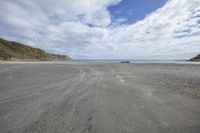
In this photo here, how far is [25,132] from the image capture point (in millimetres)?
2697

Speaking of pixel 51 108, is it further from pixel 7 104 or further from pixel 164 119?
pixel 164 119

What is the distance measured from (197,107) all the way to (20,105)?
6.22 meters

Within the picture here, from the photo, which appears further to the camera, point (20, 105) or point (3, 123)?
point (20, 105)

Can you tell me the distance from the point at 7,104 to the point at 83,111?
9.43 feet

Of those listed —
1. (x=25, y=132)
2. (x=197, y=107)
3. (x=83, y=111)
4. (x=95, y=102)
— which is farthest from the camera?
(x=95, y=102)

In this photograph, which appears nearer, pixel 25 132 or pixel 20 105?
pixel 25 132

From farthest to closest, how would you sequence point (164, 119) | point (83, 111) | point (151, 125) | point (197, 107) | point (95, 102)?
point (95, 102) → point (197, 107) → point (83, 111) → point (164, 119) → point (151, 125)

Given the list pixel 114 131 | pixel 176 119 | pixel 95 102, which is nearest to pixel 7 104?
pixel 95 102

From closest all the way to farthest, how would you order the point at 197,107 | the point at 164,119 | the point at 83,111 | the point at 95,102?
the point at 164,119
the point at 83,111
the point at 197,107
the point at 95,102

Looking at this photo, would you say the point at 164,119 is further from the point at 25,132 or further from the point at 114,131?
the point at 25,132

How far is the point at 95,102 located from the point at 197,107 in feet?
11.8

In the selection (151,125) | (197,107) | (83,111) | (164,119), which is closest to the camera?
(151,125)

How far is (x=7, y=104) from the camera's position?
436 cm

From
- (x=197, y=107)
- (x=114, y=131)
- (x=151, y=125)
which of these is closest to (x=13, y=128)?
(x=114, y=131)
